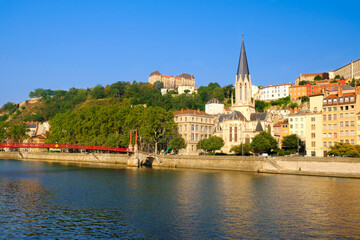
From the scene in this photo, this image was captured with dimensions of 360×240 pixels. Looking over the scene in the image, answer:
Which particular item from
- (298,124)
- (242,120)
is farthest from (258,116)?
(298,124)

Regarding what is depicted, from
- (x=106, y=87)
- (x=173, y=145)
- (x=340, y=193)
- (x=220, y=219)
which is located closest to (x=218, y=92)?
(x=106, y=87)

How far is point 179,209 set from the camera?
89.6 ft

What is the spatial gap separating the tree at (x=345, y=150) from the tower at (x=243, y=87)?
110 feet

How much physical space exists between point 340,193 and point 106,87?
141 meters

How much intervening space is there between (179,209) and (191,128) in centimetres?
5902

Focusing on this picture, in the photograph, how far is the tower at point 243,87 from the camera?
87.8 meters

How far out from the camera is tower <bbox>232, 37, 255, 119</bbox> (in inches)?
3456

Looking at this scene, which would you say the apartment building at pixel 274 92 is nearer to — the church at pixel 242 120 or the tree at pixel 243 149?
the church at pixel 242 120

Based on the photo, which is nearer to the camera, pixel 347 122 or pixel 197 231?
pixel 197 231

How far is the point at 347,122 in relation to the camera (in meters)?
58.7

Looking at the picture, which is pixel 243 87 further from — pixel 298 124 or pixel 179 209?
pixel 179 209

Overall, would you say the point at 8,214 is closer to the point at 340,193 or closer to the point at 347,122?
the point at 340,193

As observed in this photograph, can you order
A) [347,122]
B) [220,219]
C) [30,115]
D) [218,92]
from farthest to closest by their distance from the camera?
[30,115]
[218,92]
[347,122]
[220,219]

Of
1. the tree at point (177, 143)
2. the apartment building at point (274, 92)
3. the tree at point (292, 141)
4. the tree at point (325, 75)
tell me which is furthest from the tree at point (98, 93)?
the tree at point (292, 141)
